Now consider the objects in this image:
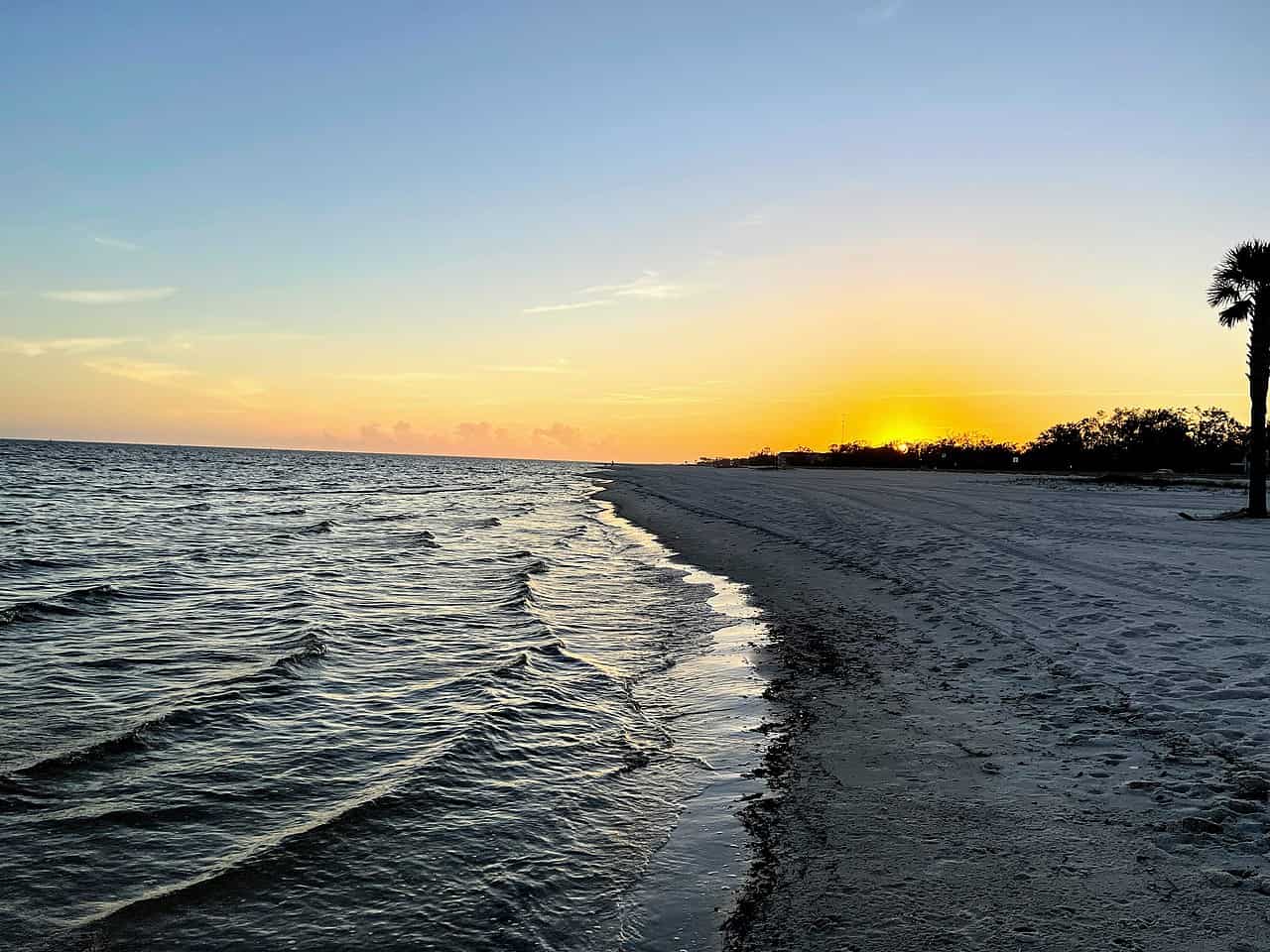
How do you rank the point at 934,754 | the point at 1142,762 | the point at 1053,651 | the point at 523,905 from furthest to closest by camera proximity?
the point at 1053,651 < the point at 934,754 < the point at 1142,762 < the point at 523,905

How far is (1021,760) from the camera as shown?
6477mm

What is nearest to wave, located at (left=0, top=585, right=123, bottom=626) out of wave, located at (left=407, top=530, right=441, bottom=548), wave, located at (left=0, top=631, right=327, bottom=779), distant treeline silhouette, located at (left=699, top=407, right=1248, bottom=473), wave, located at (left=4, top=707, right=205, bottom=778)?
wave, located at (left=0, top=631, right=327, bottom=779)

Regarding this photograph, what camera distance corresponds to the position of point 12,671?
10.2m

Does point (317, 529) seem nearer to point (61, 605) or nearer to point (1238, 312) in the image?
point (61, 605)

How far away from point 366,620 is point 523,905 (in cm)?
997

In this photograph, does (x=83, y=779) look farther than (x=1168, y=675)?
No

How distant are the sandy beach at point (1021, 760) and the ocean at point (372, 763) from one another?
0.62 metres

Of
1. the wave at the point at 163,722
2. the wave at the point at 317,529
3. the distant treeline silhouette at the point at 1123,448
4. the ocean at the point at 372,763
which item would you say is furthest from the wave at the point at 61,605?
the distant treeline silhouette at the point at 1123,448

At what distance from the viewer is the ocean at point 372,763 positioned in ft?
15.5

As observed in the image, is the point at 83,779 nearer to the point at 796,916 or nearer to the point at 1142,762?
the point at 796,916

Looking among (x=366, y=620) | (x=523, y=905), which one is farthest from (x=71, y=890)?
(x=366, y=620)

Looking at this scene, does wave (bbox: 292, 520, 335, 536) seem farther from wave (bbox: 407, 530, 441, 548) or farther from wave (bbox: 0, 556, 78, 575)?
wave (bbox: 0, 556, 78, 575)

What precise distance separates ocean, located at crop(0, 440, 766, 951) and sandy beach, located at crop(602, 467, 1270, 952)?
24.5 inches

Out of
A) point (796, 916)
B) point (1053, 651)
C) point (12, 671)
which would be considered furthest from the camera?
point (12, 671)
